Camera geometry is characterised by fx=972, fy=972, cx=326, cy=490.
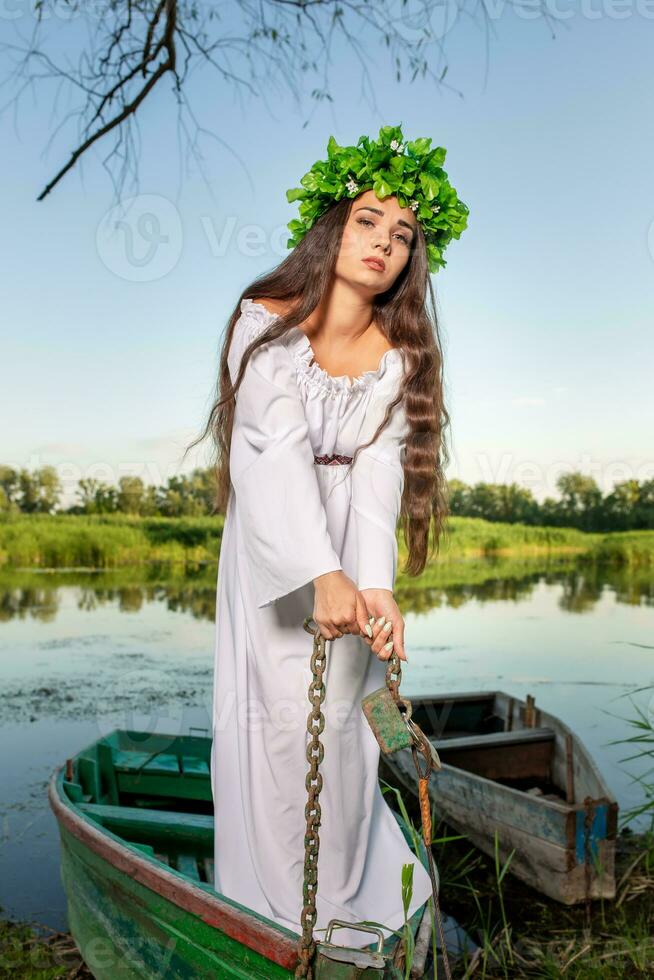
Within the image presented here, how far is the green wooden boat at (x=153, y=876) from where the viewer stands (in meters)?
1.81

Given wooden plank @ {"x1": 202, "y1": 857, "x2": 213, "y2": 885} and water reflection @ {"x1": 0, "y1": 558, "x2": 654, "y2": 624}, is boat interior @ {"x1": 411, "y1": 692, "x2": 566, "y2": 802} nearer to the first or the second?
wooden plank @ {"x1": 202, "y1": 857, "x2": 213, "y2": 885}

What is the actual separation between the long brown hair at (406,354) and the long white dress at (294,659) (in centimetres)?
6

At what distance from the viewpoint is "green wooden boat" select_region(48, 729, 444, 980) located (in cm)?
181

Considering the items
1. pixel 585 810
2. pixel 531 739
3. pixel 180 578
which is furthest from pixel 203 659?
pixel 585 810

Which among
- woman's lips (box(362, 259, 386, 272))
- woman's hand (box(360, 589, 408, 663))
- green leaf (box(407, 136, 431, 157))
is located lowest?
woman's hand (box(360, 589, 408, 663))

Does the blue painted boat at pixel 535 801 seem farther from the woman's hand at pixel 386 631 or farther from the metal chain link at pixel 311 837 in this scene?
the metal chain link at pixel 311 837

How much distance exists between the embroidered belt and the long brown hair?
1.7 inches

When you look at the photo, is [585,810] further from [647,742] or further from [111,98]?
[111,98]

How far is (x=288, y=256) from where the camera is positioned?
229 cm

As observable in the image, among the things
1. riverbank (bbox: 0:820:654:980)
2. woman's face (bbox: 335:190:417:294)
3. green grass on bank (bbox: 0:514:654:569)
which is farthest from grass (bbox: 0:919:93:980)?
green grass on bank (bbox: 0:514:654:569)

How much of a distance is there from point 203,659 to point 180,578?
2.10 metres

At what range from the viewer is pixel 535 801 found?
327 centimetres

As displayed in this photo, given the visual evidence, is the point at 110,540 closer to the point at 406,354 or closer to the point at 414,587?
the point at 414,587

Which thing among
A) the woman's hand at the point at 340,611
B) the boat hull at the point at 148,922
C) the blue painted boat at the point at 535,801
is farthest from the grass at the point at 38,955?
the woman's hand at the point at 340,611
